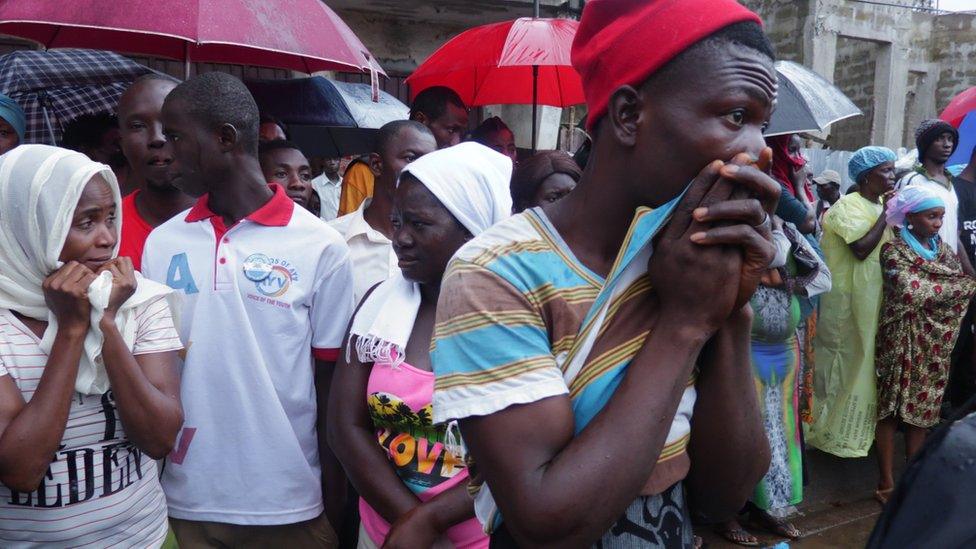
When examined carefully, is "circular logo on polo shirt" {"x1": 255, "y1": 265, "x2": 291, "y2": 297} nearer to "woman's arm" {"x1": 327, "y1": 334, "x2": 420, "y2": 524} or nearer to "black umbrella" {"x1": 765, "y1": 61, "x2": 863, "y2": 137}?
"woman's arm" {"x1": 327, "y1": 334, "x2": 420, "y2": 524}

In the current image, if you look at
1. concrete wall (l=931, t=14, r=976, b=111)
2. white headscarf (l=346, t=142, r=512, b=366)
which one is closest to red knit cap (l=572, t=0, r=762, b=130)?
white headscarf (l=346, t=142, r=512, b=366)

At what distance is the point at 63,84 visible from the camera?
4.40 meters

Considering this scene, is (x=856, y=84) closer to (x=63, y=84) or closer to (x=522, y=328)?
(x=63, y=84)

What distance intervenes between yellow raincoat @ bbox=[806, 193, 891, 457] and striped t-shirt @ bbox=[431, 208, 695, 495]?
436 cm

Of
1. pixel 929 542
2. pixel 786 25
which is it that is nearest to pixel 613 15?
pixel 929 542

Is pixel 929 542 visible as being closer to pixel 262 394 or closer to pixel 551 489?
pixel 551 489

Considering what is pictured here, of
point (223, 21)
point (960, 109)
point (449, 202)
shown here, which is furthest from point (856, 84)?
point (449, 202)

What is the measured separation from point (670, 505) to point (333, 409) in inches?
47.6

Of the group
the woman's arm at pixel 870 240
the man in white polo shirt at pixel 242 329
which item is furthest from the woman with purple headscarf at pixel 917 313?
the man in white polo shirt at pixel 242 329

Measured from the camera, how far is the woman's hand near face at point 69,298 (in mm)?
1952

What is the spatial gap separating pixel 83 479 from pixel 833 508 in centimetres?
467

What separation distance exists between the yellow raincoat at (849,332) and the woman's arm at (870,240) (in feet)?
0.12

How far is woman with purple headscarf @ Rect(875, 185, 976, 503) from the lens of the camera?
4953 mm

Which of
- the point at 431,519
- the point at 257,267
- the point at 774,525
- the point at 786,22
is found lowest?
the point at 774,525
